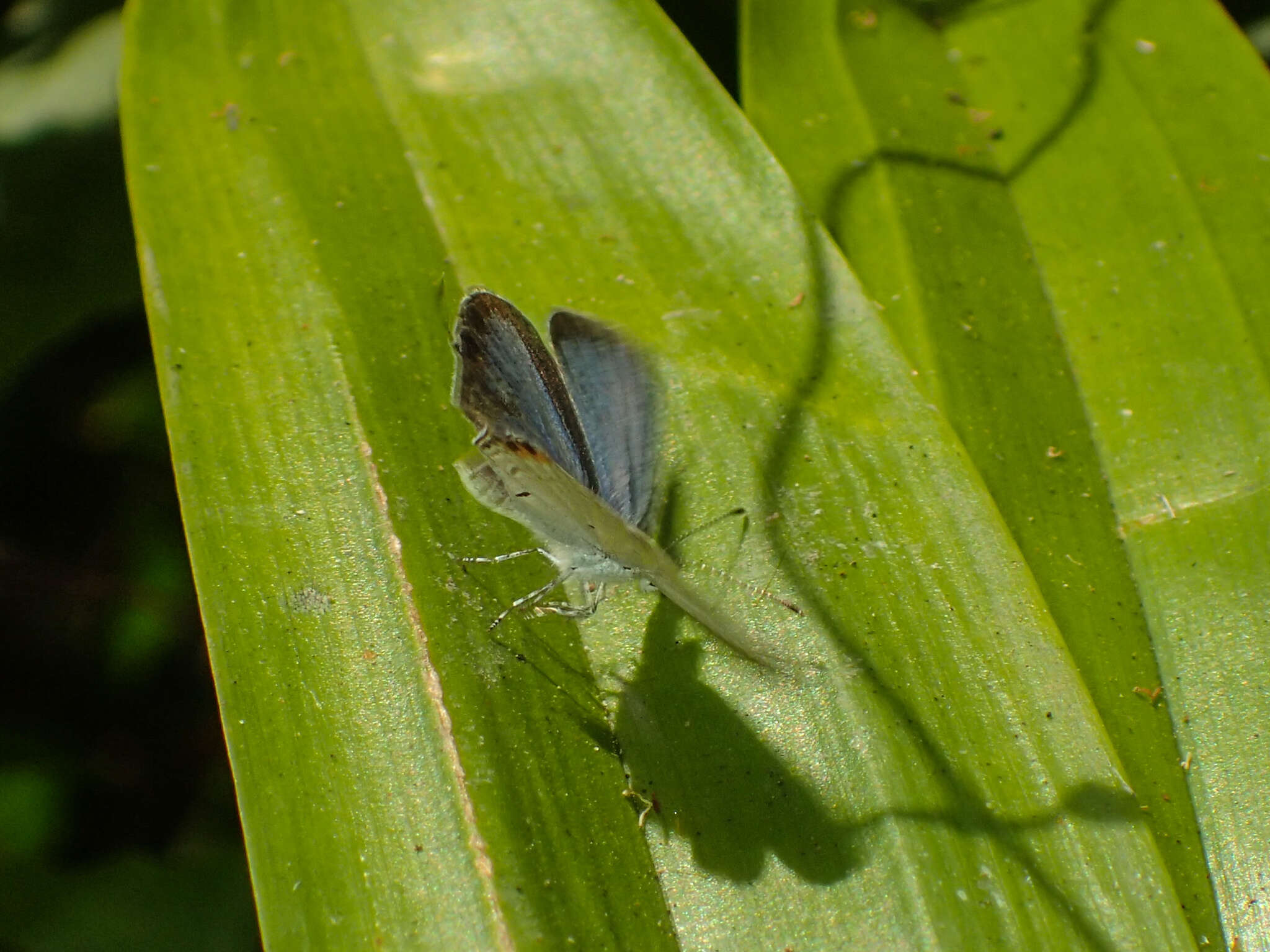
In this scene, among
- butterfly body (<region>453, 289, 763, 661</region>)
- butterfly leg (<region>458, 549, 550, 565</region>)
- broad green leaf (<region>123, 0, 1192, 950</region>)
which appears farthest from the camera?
butterfly leg (<region>458, 549, 550, 565</region>)

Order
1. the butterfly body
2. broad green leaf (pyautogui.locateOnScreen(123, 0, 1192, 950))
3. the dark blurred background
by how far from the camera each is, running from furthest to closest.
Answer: the dark blurred background < the butterfly body < broad green leaf (pyautogui.locateOnScreen(123, 0, 1192, 950))

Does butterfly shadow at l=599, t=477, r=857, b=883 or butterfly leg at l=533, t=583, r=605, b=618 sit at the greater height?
butterfly leg at l=533, t=583, r=605, b=618

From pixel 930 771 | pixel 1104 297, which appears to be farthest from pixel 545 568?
pixel 1104 297

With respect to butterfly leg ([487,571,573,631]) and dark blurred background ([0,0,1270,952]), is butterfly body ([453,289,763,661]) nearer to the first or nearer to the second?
butterfly leg ([487,571,573,631])

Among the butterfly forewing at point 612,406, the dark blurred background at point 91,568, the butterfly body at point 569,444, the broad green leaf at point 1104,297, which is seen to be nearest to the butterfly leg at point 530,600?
the butterfly body at point 569,444

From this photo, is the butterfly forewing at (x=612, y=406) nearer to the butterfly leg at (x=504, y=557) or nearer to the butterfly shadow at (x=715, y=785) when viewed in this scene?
the butterfly leg at (x=504, y=557)

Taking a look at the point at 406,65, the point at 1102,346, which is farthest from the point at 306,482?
the point at 1102,346

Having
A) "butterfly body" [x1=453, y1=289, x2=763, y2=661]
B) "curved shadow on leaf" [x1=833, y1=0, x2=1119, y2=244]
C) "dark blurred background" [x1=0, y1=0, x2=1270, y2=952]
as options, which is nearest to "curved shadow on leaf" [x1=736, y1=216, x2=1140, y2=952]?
"butterfly body" [x1=453, y1=289, x2=763, y2=661]
